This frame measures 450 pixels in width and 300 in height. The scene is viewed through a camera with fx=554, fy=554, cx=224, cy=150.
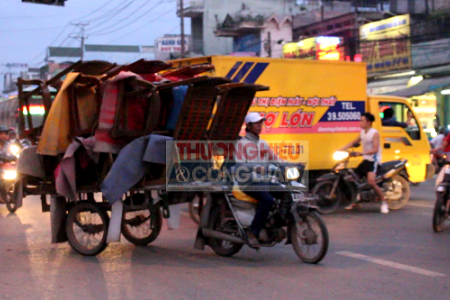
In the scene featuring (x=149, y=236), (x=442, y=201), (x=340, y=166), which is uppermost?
(x=340, y=166)

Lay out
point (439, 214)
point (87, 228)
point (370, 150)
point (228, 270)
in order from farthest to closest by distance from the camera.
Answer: point (370, 150)
point (439, 214)
point (87, 228)
point (228, 270)

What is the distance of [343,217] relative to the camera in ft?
31.9

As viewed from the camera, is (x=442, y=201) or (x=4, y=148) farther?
(x=4, y=148)

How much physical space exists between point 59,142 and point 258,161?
237cm

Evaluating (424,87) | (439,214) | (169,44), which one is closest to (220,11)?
(169,44)

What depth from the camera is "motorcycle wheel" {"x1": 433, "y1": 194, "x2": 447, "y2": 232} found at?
776cm

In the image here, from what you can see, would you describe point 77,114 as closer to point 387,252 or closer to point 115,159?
point 115,159

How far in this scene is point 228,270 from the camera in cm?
575

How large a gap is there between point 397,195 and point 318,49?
22.6 m

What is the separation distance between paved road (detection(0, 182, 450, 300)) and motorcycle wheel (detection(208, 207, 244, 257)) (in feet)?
0.34

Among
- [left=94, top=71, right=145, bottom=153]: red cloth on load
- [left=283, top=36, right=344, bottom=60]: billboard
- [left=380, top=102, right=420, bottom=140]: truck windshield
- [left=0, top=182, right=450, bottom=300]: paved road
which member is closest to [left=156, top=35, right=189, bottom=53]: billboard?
[left=283, top=36, right=344, bottom=60]: billboard

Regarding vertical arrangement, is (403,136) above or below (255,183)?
above

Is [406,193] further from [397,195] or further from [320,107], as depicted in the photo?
[320,107]

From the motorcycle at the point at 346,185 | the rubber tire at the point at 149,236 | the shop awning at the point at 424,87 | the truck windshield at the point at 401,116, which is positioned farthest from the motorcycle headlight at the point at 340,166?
the shop awning at the point at 424,87
